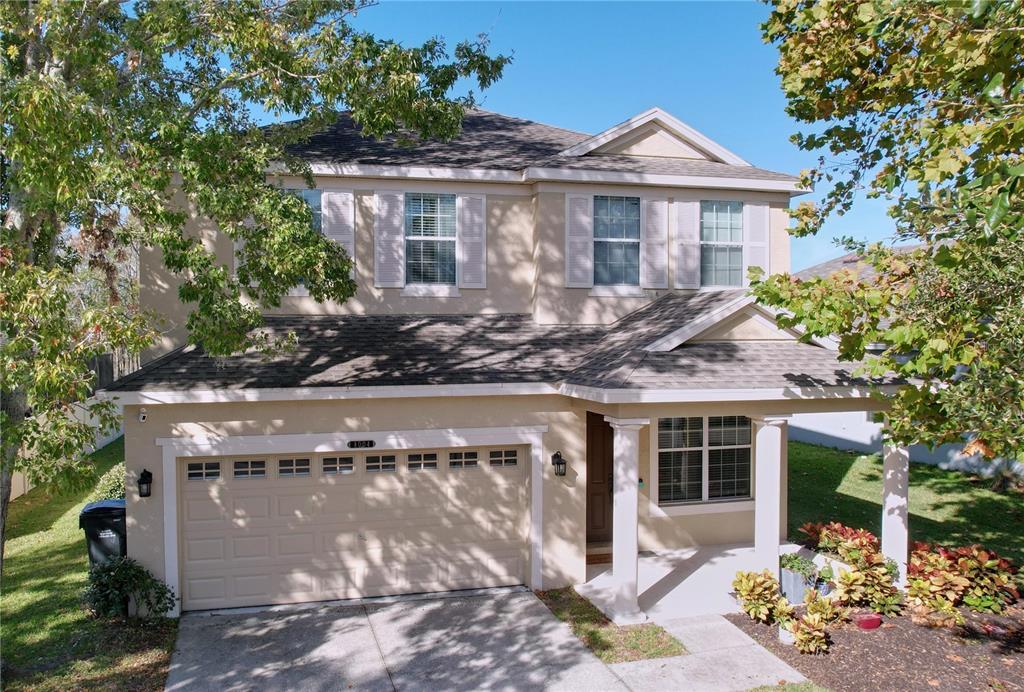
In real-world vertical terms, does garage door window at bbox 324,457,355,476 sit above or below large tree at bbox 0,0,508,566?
below

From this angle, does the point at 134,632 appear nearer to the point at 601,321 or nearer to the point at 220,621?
the point at 220,621

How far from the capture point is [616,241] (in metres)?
12.9

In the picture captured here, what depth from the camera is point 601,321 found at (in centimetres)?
1277

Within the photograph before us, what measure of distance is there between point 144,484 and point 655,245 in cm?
882

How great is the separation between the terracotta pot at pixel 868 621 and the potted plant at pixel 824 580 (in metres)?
0.62

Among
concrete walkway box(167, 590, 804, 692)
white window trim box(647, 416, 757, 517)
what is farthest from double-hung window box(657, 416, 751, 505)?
concrete walkway box(167, 590, 804, 692)

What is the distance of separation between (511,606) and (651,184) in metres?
7.37

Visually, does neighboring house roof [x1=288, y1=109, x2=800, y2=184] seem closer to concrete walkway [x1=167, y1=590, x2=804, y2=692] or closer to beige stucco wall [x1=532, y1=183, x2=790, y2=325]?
beige stucco wall [x1=532, y1=183, x2=790, y2=325]

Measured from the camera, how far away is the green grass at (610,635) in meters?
8.28

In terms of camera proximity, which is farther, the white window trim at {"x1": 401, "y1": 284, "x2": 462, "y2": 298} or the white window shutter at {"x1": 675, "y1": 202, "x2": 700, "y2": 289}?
the white window shutter at {"x1": 675, "y1": 202, "x2": 700, "y2": 289}

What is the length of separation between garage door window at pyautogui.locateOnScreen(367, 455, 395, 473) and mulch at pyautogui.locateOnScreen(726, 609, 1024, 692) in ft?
16.2

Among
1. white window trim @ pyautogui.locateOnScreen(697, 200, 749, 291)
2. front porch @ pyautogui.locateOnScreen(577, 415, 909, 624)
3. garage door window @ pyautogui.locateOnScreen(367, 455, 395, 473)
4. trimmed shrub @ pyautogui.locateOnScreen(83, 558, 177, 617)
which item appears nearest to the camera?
trimmed shrub @ pyautogui.locateOnScreen(83, 558, 177, 617)

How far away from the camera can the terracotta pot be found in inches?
347

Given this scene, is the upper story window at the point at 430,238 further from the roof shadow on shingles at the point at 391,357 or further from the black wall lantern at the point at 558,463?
the black wall lantern at the point at 558,463
